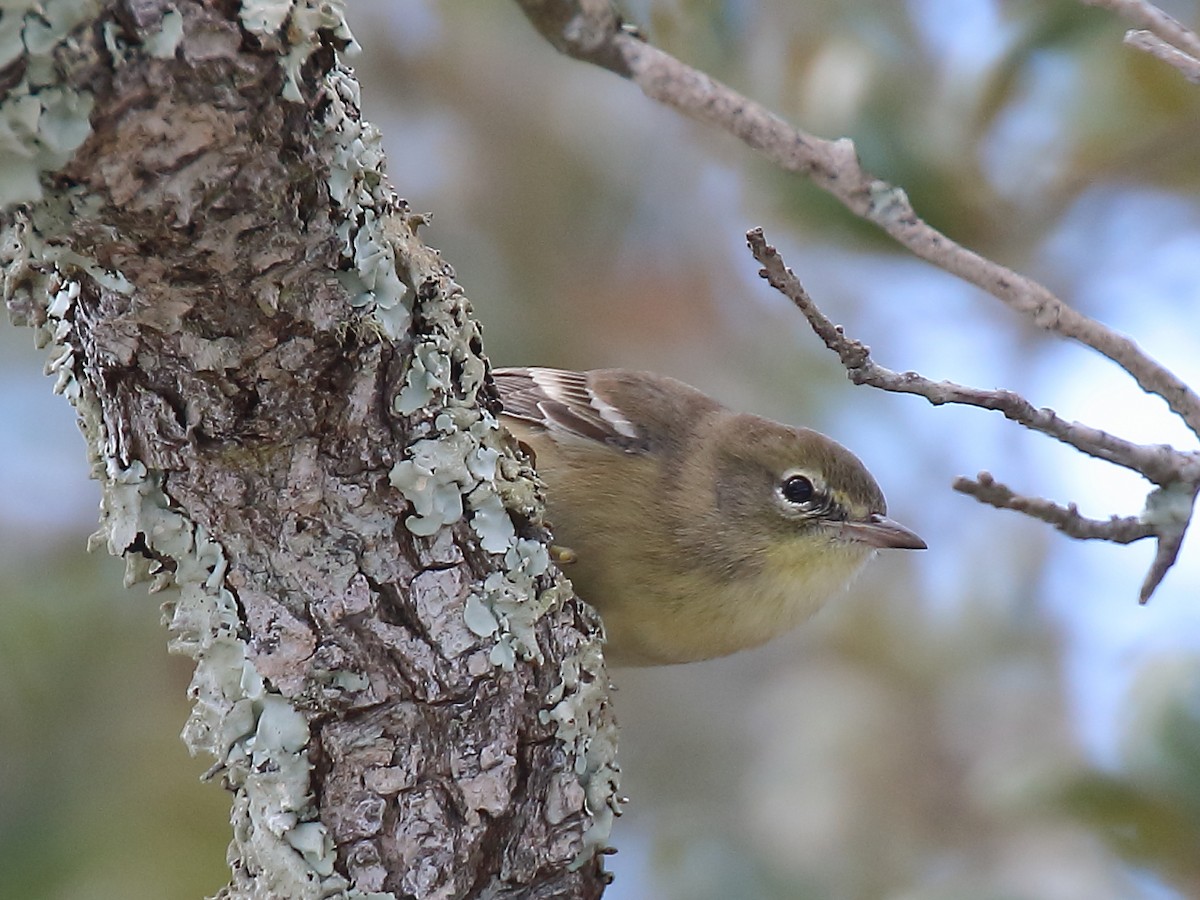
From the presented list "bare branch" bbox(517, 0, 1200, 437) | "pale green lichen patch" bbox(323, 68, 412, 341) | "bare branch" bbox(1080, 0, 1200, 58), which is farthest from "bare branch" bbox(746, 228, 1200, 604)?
"bare branch" bbox(1080, 0, 1200, 58)

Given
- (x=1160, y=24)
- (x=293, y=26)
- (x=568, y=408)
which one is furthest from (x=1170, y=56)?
(x=568, y=408)

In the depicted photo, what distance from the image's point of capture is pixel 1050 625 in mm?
6066

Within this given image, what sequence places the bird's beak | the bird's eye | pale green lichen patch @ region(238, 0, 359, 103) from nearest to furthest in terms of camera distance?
pale green lichen patch @ region(238, 0, 359, 103)
the bird's beak
the bird's eye

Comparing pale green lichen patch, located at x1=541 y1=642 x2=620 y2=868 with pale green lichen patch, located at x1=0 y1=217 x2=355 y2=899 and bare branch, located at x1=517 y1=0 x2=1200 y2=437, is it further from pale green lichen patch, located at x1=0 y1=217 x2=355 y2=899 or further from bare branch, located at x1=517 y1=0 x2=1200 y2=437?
bare branch, located at x1=517 y1=0 x2=1200 y2=437

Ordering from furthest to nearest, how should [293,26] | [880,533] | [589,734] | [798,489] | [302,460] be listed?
A: [798,489] < [880,533] < [589,734] < [302,460] < [293,26]

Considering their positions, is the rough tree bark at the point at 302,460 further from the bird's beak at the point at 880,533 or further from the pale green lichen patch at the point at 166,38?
the bird's beak at the point at 880,533

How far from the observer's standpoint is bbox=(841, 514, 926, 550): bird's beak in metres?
3.76

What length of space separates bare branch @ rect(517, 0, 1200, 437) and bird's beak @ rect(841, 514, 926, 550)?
1.10m

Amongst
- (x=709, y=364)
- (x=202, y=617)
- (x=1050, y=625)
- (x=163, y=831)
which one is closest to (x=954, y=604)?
(x=1050, y=625)

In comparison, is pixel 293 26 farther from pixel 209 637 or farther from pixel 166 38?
pixel 209 637

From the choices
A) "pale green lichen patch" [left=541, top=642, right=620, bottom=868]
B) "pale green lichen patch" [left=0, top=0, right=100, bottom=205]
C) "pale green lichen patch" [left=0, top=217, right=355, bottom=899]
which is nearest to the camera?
"pale green lichen patch" [left=0, top=0, right=100, bottom=205]

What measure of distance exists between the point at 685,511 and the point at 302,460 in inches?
66.1

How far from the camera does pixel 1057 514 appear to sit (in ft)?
7.13

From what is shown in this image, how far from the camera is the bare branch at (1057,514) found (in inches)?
78.4
